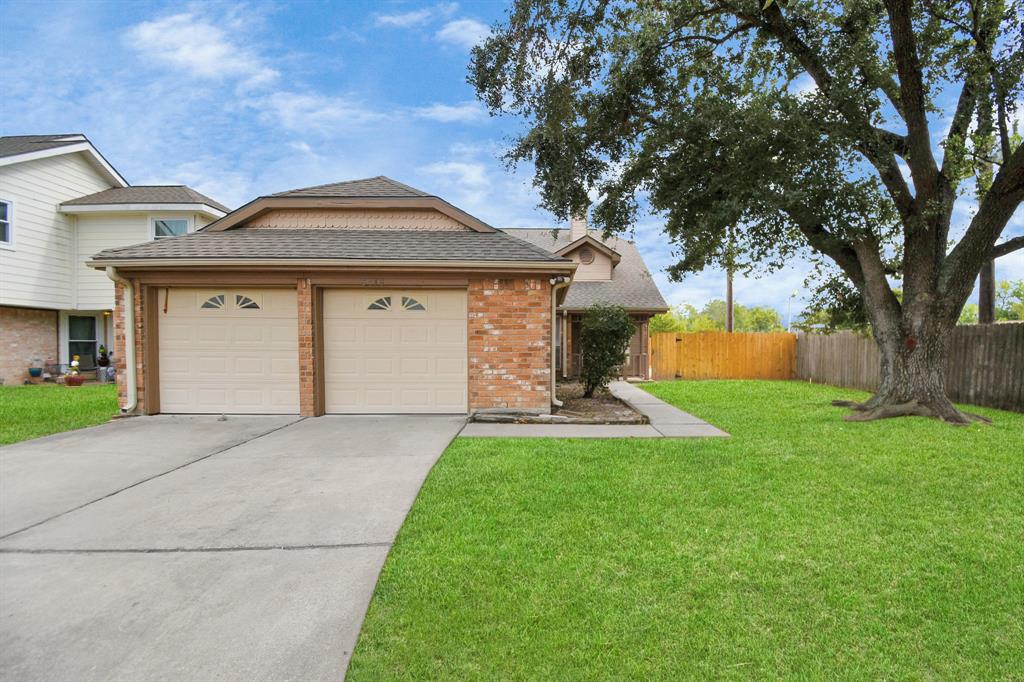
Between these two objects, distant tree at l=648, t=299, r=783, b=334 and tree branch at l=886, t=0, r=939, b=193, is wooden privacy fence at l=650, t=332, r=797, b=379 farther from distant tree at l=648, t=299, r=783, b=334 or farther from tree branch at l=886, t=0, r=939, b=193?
distant tree at l=648, t=299, r=783, b=334

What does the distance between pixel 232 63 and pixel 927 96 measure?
581 inches

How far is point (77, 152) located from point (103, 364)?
6.73m

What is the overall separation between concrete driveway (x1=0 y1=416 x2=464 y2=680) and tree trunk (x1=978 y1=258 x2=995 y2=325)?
13.8 m

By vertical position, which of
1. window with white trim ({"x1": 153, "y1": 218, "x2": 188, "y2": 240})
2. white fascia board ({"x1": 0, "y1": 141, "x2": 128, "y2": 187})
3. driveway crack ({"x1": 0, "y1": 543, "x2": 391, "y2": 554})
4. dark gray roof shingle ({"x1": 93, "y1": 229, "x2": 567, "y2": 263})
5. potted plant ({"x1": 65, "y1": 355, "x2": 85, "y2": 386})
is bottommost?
driveway crack ({"x1": 0, "y1": 543, "x2": 391, "y2": 554})

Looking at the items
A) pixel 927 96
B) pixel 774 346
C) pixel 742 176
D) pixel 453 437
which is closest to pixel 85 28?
pixel 453 437

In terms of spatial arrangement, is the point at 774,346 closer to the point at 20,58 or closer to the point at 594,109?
the point at 594,109

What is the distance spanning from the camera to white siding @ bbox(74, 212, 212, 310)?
53.1 ft

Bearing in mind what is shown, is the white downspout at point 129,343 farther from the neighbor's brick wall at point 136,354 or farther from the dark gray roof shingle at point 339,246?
the dark gray roof shingle at point 339,246

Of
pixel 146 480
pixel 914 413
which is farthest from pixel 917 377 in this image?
pixel 146 480

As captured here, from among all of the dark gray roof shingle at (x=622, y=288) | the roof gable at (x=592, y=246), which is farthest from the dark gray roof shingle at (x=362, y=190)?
the roof gable at (x=592, y=246)

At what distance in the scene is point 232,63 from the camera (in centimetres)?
1180

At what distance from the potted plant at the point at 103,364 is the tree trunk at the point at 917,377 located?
2004cm

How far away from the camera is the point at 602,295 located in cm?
1759

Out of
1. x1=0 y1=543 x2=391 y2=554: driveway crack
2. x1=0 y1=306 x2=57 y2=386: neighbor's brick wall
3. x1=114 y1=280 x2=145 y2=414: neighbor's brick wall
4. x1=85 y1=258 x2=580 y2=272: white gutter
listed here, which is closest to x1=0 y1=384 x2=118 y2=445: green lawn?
x1=114 y1=280 x2=145 y2=414: neighbor's brick wall
